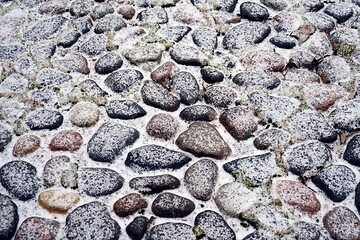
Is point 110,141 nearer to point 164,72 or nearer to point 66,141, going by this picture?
point 66,141

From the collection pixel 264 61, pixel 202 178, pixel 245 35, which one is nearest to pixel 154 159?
pixel 202 178

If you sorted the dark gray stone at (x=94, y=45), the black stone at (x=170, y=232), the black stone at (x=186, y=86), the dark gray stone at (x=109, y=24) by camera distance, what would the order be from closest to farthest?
the black stone at (x=170, y=232), the black stone at (x=186, y=86), the dark gray stone at (x=94, y=45), the dark gray stone at (x=109, y=24)

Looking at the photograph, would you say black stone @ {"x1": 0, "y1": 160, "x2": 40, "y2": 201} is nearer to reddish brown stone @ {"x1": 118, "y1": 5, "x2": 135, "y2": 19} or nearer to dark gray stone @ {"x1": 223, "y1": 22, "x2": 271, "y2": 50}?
reddish brown stone @ {"x1": 118, "y1": 5, "x2": 135, "y2": 19}

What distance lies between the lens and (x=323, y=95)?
2.61 meters

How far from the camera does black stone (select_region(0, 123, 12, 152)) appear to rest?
7.88ft

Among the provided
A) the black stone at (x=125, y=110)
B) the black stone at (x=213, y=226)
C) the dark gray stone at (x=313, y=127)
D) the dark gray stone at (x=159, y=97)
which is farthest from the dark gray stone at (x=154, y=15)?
the black stone at (x=213, y=226)

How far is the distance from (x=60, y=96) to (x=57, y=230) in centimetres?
87

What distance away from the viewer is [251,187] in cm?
220

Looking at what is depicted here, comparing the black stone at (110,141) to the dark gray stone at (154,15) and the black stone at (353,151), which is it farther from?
the black stone at (353,151)

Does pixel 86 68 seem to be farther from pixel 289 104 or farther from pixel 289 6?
pixel 289 6

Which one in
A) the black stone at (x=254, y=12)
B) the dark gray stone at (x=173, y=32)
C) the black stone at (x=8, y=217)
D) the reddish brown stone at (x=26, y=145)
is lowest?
the black stone at (x=8, y=217)

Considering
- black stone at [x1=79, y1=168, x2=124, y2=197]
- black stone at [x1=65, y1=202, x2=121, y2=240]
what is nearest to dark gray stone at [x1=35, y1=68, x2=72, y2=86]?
black stone at [x1=79, y1=168, x2=124, y2=197]

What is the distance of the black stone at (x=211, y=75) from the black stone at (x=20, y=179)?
3.48 ft

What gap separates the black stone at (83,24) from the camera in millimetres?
3066
